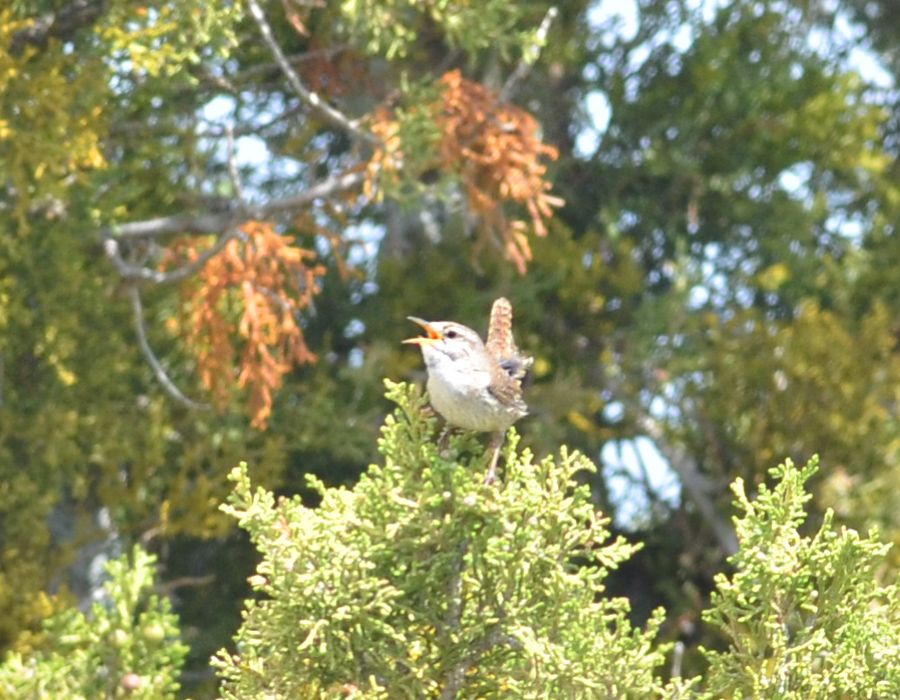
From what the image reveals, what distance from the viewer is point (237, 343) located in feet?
36.3

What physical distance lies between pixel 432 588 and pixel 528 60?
4.37 meters

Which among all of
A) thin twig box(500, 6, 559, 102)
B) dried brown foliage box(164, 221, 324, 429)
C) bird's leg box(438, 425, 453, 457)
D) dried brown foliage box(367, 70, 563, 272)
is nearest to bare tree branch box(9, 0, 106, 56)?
dried brown foliage box(164, 221, 324, 429)

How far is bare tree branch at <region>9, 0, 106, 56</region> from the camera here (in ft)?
30.0

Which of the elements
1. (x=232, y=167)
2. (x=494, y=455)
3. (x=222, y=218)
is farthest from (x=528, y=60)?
(x=494, y=455)

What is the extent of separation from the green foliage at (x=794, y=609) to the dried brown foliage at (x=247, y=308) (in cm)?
430

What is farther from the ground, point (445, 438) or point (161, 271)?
point (161, 271)

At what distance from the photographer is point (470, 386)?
586cm

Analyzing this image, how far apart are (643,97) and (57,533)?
440 centimetres

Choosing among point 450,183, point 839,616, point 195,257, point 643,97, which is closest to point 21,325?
point 195,257

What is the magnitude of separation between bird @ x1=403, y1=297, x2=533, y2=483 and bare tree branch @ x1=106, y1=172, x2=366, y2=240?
3.62m

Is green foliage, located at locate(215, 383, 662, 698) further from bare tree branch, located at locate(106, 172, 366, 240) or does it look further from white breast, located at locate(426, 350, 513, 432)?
bare tree branch, located at locate(106, 172, 366, 240)

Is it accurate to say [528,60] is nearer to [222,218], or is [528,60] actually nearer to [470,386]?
[222,218]

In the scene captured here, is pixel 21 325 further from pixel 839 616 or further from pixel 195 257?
pixel 839 616

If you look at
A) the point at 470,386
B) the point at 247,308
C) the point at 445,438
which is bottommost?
the point at 445,438
